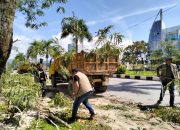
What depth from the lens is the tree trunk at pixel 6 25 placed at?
502 centimetres

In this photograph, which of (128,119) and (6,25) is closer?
(6,25)

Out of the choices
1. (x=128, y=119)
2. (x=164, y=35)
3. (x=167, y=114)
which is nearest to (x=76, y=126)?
(x=128, y=119)

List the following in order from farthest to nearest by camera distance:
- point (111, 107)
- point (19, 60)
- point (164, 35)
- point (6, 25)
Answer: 1. point (164, 35)
2. point (19, 60)
3. point (111, 107)
4. point (6, 25)

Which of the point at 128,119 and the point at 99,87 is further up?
the point at 99,87

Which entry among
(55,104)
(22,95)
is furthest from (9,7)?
(55,104)

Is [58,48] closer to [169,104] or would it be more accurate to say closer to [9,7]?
[169,104]

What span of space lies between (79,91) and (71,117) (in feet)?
2.58

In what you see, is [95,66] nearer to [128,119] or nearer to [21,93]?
[128,119]

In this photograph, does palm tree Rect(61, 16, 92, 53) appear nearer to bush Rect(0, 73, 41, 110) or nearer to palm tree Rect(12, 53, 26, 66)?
palm tree Rect(12, 53, 26, 66)

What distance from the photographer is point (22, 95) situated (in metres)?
8.22

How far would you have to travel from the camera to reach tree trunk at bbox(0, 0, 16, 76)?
5.02m

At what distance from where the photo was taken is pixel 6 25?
504 centimetres

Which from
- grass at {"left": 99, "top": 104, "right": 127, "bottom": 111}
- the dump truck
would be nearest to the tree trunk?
grass at {"left": 99, "top": 104, "right": 127, "bottom": 111}

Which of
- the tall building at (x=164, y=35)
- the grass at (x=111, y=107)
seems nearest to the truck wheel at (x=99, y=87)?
the grass at (x=111, y=107)
